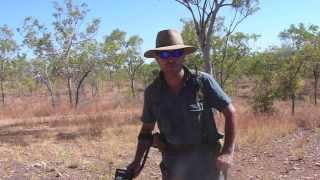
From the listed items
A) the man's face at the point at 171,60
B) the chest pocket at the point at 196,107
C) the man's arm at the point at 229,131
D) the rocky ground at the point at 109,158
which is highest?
the man's face at the point at 171,60

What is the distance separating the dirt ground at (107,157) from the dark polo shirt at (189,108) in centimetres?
393

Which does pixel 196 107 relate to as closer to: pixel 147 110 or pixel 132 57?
pixel 147 110

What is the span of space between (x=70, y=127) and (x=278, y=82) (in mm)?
7444

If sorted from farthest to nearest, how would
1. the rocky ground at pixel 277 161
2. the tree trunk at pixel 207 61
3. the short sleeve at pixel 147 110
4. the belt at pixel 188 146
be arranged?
the tree trunk at pixel 207 61
the rocky ground at pixel 277 161
the short sleeve at pixel 147 110
the belt at pixel 188 146

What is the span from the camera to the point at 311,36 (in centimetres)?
2952

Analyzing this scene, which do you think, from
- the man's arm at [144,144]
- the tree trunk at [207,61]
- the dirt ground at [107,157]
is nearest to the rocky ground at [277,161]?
the dirt ground at [107,157]

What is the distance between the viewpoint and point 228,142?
260 centimetres

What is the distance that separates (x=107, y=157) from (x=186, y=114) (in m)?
5.94

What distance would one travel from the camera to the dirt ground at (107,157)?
22.7ft

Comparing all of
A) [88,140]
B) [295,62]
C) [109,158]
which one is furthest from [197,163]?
[295,62]

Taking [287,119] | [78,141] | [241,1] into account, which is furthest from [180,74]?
[241,1]

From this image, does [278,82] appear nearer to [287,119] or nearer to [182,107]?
[287,119]

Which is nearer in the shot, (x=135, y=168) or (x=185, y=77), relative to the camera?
(x=185, y=77)

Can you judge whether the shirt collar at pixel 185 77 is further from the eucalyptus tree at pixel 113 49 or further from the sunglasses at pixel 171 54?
the eucalyptus tree at pixel 113 49
